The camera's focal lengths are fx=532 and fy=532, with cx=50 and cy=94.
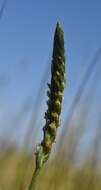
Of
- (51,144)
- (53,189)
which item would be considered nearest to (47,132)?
(51,144)

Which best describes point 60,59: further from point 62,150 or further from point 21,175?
point 62,150

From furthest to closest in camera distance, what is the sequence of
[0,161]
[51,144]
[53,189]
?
[0,161]
[53,189]
[51,144]

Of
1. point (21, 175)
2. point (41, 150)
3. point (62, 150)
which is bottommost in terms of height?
point (41, 150)

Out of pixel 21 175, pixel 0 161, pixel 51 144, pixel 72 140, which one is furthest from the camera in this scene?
pixel 0 161

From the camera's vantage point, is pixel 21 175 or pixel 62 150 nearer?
pixel 21 175

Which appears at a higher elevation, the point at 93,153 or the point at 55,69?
the point at 93,153
